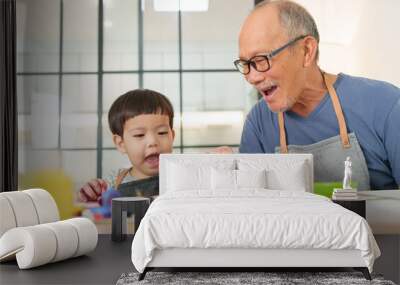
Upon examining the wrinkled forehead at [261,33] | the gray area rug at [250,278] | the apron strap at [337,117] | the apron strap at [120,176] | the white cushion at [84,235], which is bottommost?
the gray area rug at [250,278]

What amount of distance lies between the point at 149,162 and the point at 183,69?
→ 1091 millimetres

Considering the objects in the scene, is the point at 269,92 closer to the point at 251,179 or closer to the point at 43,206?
the point at 251,179

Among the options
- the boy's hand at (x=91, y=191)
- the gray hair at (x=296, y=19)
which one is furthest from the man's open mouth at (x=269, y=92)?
the boy's hand at (x=91, y=191)

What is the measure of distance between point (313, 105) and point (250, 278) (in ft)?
8.70

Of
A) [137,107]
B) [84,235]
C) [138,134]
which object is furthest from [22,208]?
[137,107]

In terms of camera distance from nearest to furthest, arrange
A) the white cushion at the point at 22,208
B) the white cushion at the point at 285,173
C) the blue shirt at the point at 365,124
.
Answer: the white cushion at the point at 22,208 → the white cushion at the point at 285,173 → the blue shirt at the point at 365,124

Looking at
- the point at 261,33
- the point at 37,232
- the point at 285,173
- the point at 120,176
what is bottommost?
the point at 37,232

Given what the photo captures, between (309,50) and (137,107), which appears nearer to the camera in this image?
(309,50)

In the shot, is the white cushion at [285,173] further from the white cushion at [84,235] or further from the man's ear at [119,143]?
the white cushion at [84,235]

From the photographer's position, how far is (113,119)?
22.2 ft

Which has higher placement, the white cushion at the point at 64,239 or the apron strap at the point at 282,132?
the apron strap at the point at 282,132

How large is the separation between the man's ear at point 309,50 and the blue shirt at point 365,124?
13.9 inches

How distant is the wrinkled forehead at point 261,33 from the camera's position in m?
6.34

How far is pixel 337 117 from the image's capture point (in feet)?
20.8
